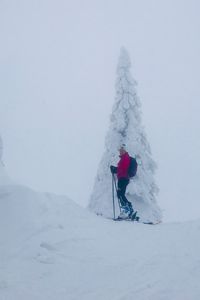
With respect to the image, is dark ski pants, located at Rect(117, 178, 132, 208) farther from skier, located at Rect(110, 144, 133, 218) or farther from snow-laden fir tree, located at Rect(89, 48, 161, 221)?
snow-laden fir tree, located at Rect(89, 48, 161, 221)

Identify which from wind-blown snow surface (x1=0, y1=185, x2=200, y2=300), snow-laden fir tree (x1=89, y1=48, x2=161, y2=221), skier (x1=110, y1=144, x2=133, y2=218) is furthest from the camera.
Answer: snow-laden fir tree (x1=89, y1=48, x2=161, y2=221)

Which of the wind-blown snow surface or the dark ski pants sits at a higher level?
the dark ski pants

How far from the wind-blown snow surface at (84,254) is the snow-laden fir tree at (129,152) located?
1180 centimetres

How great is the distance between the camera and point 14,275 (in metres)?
11.1

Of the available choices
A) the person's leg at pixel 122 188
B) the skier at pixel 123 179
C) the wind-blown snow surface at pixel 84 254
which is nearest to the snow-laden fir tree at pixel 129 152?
the skier at pixel 123 179

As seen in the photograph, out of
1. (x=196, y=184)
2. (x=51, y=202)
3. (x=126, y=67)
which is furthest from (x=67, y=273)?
(x=196, y=184)

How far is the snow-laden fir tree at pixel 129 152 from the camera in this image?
2966cm

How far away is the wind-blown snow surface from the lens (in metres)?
9.92

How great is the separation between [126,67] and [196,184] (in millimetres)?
149534

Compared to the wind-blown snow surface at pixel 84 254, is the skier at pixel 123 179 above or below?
above

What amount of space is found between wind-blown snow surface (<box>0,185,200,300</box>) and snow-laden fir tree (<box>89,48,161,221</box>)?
38.7 ft

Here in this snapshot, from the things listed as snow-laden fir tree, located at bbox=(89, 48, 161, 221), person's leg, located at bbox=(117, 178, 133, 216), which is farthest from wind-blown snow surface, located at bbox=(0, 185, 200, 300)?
snow-laden fir tree, located at bbox=(89, 48, 161, 221)

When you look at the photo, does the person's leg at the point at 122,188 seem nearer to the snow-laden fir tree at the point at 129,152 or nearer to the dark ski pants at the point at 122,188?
the dark ski pants at the point at 122,188

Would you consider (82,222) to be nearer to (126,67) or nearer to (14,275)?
(14,275)
